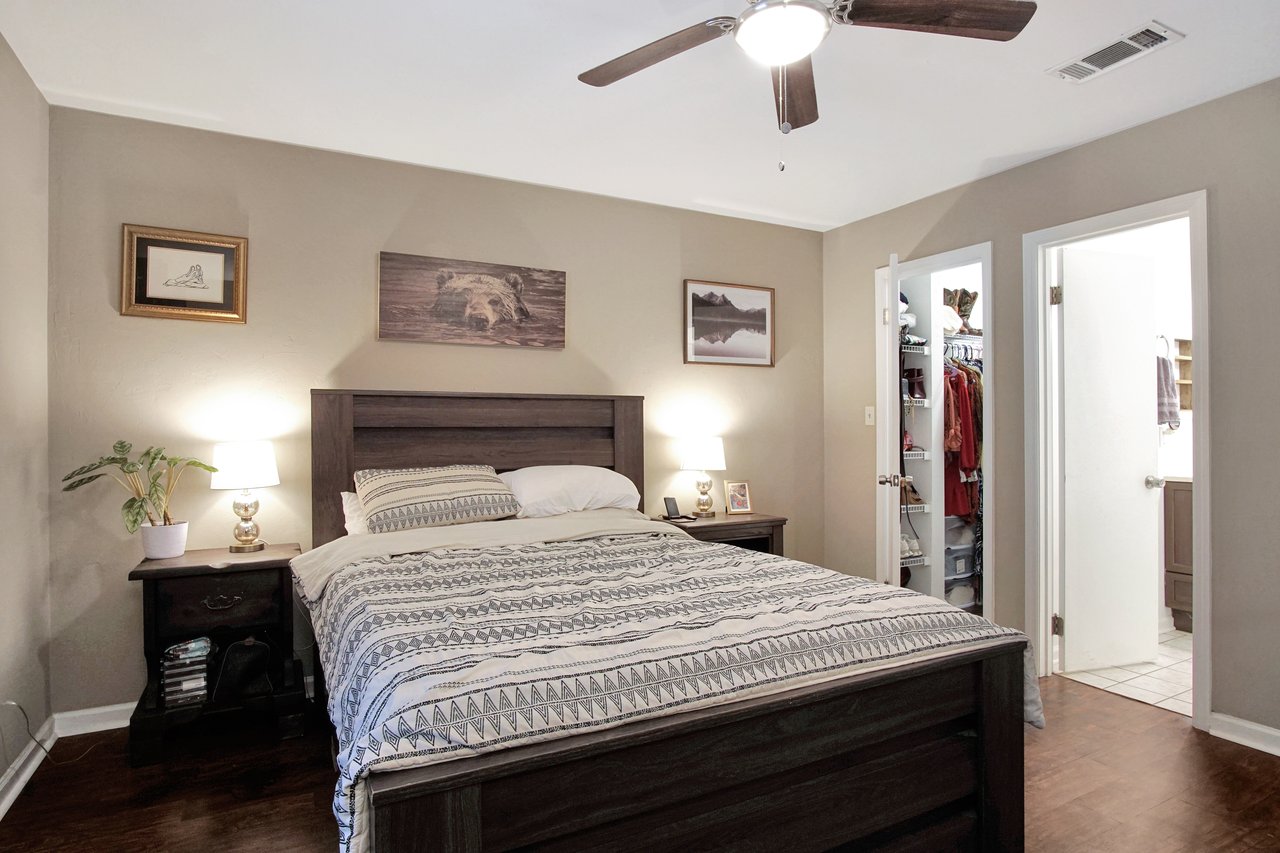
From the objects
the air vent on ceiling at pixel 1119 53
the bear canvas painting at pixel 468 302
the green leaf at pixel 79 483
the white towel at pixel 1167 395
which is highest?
the air vent on ceiling at pixel 1119 53

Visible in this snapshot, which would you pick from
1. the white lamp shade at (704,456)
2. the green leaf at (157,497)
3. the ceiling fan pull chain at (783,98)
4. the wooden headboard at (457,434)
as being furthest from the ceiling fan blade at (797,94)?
the green leaf at (157,497)

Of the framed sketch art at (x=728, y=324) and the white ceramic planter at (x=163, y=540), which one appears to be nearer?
the white ceramic planter at (x=163, y=540)

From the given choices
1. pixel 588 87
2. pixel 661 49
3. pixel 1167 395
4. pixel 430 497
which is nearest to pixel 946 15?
pixel 661 49

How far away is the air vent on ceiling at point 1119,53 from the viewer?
2297 millimetres

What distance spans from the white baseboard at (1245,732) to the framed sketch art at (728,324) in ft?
8.83

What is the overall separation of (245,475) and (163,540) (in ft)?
1.23

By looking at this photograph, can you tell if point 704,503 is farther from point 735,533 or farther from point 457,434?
point 457,434

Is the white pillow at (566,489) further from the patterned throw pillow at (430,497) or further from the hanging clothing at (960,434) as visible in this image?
the hanging clothing at (960,434)

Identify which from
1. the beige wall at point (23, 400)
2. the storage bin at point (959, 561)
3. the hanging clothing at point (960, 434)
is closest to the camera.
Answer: the beige wall at point (23, 400)

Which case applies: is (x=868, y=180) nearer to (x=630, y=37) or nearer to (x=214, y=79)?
(x=630, y=37)

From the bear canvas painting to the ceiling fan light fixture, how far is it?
6.85 ft

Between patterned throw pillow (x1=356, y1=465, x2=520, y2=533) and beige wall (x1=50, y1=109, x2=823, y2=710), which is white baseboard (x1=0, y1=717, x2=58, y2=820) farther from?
patterned throw pillow (x1=356, y1=465, x2=520, y2=533)

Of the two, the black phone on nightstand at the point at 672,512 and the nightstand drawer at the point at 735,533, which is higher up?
the black phone on nightstand at the point at 672,512

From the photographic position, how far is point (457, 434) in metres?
3.50
